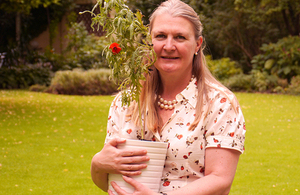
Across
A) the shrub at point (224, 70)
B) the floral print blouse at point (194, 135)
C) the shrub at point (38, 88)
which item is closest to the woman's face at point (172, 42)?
the floral print blouse at point (194, 135)

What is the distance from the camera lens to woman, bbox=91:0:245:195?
5.97 feet

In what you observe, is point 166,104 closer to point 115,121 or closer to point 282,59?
point 115,121

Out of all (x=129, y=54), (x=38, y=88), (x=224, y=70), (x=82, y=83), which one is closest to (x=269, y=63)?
(x=224, y=70)

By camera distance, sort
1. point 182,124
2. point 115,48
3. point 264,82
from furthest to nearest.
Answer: point 264,82 < point 182,124 < point 115,48

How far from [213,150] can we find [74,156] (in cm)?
392

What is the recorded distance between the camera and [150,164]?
1.81m

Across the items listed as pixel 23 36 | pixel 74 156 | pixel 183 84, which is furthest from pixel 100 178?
pixel 23 36

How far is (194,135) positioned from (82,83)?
1204 cm

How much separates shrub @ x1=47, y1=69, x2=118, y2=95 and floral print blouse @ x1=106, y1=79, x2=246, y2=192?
11675 millimetres

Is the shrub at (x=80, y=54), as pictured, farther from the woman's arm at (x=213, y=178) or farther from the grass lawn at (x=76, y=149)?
the woman's arm at (x=213, y=178)

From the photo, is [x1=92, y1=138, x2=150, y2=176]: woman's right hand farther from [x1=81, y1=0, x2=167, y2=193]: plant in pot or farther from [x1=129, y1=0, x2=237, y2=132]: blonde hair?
[x1=129, y1=0, x2=237, y2=132]: blonde hair

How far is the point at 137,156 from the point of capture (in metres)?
1.77

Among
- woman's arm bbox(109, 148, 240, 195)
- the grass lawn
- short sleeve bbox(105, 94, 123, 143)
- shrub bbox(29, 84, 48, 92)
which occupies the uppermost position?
short sleeve bbox(105, 94, 123, 143)

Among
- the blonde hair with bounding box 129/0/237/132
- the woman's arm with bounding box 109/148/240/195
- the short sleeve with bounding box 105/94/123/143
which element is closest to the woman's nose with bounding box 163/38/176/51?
the blonde hair with bounding box 129/0/237/132
